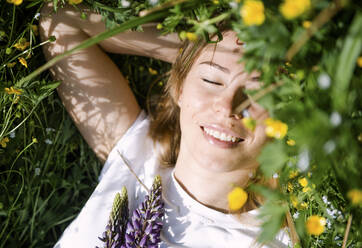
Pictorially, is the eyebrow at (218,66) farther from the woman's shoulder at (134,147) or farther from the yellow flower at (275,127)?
the woman's shoulder at (134,147)

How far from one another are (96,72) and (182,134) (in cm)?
52

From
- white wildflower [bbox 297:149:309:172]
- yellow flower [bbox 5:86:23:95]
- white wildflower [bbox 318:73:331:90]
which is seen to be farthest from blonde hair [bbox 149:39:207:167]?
white wildflower [bbox 318:73:331:90]

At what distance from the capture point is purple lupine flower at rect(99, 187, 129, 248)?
1280 millimetres

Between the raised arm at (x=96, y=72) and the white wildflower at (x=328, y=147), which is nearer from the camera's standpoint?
the white wildflower at (x=328, y=147)

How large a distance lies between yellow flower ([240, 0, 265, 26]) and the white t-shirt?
104 centimetres

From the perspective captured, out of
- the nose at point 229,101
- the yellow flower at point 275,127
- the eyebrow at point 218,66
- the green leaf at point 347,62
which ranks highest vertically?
the green leaf at point 347,62

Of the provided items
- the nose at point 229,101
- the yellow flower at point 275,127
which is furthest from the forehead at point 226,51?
the yellow flower at point 275,127

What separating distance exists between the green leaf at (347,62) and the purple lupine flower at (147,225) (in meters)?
0.92

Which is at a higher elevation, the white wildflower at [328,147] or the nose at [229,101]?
the white wildflower at [328,147]

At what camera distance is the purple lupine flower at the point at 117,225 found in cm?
128

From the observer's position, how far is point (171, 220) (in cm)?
149

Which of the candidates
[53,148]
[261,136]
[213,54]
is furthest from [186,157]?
[53,148]

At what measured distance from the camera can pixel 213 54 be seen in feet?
3.91

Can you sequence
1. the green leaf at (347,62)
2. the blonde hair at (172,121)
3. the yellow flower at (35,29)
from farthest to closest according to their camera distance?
1. the blonde hair at (172,121)
2. the yellow flower at (35,29)
3. the green leaf at (347,62)
